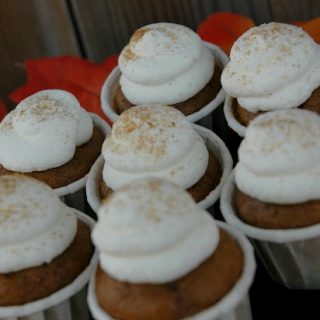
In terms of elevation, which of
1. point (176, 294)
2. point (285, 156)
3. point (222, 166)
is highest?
point (285, 156)

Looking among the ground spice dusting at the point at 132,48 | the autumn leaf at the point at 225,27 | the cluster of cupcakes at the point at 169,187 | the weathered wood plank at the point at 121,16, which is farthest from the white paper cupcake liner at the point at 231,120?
the weathered wood plank at the point at 121,16

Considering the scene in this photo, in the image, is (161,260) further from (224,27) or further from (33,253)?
(224,27)

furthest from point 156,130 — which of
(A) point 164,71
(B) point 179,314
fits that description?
(B) point 179,314

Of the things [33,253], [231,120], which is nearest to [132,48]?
[231,120]

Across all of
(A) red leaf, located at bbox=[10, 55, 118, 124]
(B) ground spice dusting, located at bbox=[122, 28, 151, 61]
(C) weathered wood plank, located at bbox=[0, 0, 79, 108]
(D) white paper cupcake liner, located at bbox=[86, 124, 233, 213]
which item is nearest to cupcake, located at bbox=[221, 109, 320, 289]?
(D) white paper cupcake liner, located at bbox=[86, 124, 233, 213]

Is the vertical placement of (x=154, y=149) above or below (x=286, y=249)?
above

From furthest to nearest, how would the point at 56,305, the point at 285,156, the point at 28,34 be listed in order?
1. the point at 28,34
2. the point at 56,305
3. the point at 285,156
